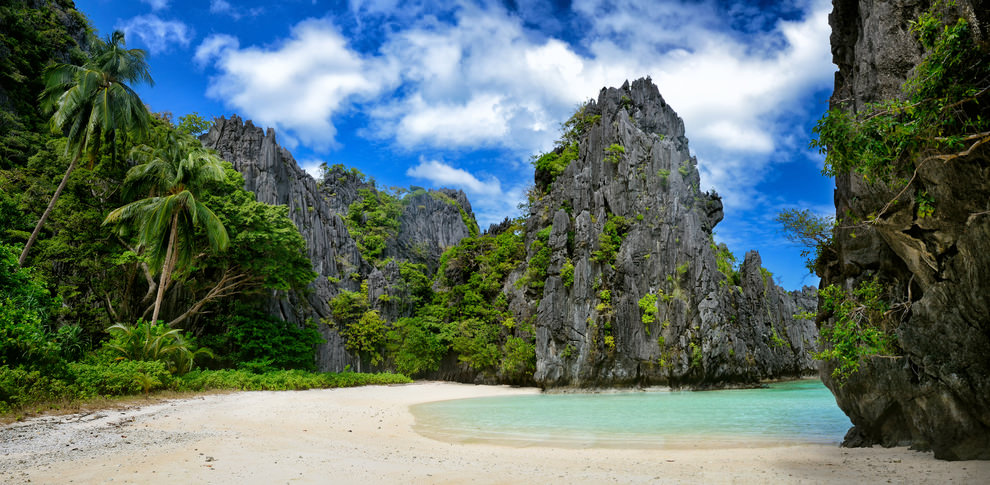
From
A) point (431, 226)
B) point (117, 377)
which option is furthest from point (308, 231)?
point (431, 226)

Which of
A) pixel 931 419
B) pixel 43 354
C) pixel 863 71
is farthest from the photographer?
pixel 43 354

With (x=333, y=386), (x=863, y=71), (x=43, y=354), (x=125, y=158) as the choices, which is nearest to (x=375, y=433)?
(x=43, y=354)

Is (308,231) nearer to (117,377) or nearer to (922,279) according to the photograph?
(117,377)

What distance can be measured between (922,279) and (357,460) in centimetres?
700

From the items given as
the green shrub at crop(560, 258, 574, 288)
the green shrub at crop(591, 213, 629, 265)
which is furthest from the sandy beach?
the green shrub at crop(591, 213, 629, 265)

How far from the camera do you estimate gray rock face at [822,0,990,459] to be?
4.81 metres

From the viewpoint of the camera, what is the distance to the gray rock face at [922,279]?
4.81 metres

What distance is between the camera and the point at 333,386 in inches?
814

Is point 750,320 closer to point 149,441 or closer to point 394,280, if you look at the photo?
point 394,280

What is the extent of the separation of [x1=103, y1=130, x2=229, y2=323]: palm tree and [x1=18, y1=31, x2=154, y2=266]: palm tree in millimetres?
1487

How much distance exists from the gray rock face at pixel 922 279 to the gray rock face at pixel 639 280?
19.0 metres

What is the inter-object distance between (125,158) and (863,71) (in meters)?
24.4

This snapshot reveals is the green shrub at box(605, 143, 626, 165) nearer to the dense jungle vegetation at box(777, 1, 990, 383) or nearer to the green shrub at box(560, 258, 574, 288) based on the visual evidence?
the green shrub at box(560, 258, 574, 288)

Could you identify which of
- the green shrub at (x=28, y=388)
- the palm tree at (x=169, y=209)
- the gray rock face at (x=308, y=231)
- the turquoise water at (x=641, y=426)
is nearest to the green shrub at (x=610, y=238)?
the turquoise water at (x=641, y=426)
